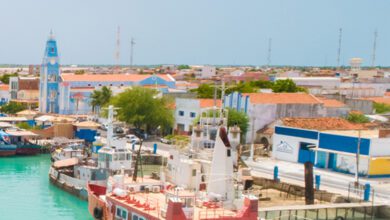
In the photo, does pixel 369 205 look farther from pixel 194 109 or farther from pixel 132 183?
pixel 194 109

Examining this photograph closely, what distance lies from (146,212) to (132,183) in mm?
3856

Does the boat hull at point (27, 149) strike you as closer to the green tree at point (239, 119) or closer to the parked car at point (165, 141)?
the parked car at point (165, 141)

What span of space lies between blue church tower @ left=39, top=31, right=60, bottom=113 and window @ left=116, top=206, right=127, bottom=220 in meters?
42.9

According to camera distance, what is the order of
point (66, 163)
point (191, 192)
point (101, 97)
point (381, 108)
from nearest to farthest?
1. point (191, 192)
2. point (66, 163)
3. point (101, 97)
4. point (381, 108)

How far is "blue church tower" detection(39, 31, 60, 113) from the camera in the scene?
62.1m

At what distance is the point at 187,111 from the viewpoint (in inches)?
1992

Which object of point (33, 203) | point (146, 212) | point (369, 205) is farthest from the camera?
point (33, 203)

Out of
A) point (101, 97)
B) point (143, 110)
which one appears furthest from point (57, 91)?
point (143, 110)

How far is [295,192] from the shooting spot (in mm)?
31141

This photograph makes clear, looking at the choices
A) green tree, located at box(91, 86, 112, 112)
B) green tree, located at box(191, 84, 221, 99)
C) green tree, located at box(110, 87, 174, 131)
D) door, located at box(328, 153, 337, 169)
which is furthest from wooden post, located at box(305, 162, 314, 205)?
green tree, located at box(91, 86, 112, 112)

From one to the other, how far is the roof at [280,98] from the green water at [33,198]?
15.6 metres

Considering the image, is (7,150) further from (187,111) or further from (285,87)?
(285,87)

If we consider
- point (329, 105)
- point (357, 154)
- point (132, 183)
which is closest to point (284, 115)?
point (329, 105)

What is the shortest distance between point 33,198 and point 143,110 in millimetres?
19943
